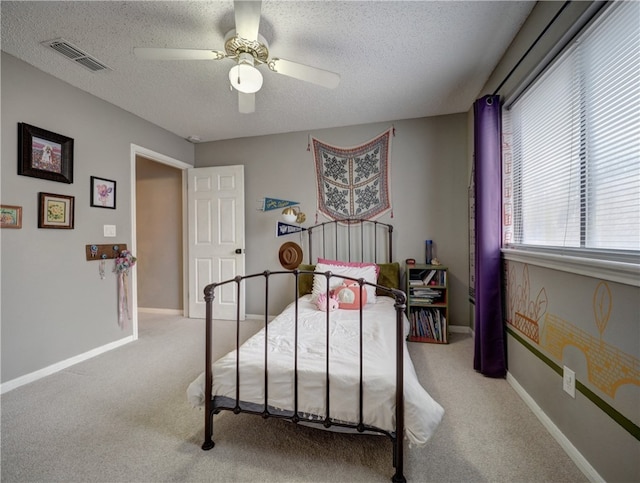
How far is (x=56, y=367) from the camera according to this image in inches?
93.8

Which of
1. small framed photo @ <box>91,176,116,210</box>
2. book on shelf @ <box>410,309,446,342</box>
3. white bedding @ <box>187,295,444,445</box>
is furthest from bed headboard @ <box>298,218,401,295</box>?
small framed photo @ <box>91,176,116,210</box>

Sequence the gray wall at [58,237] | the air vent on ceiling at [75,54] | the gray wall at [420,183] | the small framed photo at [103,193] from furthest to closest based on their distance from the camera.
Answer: the gray wall at [420,183] < the small framed photo at [103,193] < the gray wall at [58,237] < the air vent on ceiling at [75,54]

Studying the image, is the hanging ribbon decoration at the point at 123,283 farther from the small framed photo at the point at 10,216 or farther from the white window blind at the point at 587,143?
the white window blind at the point at 587,143

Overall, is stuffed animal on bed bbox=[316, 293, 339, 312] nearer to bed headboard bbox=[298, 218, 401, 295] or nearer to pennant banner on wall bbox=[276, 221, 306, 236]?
bed headboard bbox=[298, 218, 401, 295]

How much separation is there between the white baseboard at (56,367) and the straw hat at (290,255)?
76.4 inches

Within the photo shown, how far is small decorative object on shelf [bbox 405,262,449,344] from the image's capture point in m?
2.96

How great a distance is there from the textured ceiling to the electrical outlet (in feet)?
6.99

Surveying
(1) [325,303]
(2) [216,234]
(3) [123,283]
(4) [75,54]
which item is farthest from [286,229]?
(4) [75,54]

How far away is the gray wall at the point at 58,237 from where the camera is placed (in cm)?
212

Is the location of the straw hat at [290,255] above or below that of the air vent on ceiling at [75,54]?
below

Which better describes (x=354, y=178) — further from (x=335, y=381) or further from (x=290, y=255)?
(x=335, y=381)

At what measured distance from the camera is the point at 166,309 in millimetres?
4211

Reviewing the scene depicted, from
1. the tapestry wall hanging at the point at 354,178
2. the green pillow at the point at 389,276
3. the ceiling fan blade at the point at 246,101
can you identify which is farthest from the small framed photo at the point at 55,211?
the green pillow at the point at 389,276

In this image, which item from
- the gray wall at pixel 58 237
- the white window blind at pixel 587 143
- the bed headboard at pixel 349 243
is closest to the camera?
the white window blind at pixel 587 143
